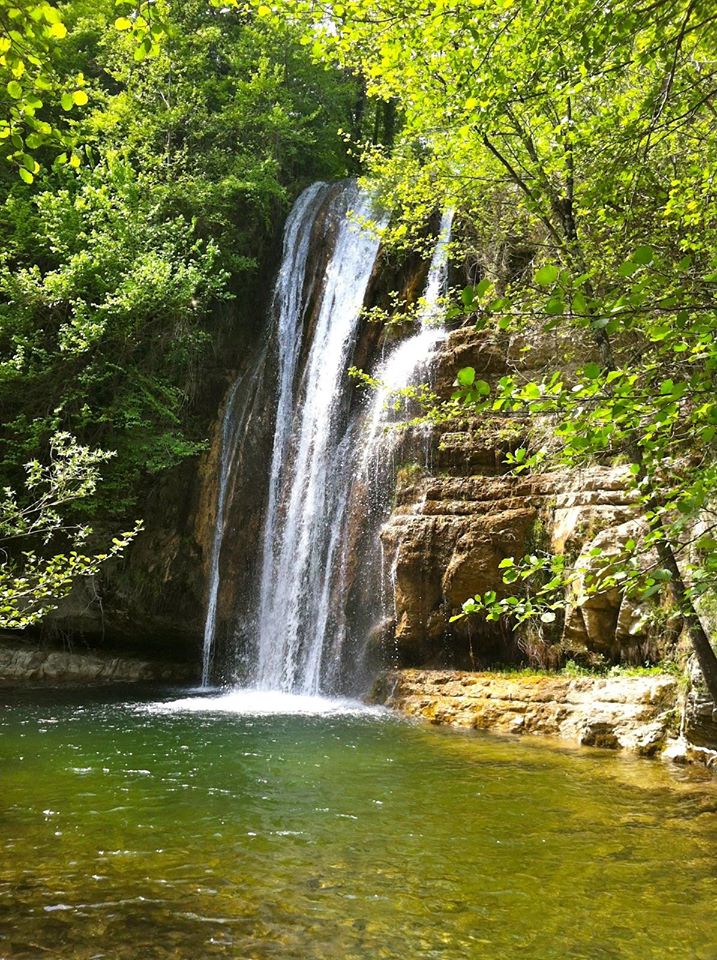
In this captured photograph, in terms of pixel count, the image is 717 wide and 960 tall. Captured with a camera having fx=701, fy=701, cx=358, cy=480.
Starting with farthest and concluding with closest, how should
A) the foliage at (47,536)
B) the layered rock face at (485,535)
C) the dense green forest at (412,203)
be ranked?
the layered rock face at (485,535), the foliage at (47,536), the dense green forest at (412,203)

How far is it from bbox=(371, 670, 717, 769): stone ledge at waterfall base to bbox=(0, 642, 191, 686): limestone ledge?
7.48 m

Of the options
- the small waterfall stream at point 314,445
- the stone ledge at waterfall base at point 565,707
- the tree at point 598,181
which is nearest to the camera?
the tree at point 598,181

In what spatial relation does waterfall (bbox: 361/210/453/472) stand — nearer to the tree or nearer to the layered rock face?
the layered rock face

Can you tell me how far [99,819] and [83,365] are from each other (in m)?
12.5

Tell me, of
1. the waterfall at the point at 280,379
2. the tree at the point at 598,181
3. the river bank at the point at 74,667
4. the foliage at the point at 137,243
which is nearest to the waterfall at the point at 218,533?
the waterfall at the point at 280,379

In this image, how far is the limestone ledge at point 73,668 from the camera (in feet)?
51.1

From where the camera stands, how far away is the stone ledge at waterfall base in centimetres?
841

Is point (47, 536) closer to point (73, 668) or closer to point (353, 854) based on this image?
point (353, 854)

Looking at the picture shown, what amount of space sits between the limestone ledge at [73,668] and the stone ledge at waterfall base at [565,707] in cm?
748

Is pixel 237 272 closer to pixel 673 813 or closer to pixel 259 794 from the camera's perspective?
pixel 259 794

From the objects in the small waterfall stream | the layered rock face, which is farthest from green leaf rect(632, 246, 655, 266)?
the small waterfall stream

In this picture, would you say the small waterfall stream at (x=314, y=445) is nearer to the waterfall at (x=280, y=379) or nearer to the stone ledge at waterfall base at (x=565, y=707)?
the waterfall at (x=280, y=379)

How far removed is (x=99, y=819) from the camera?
224 inches

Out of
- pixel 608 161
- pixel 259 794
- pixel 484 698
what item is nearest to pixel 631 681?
pixel 484 698
